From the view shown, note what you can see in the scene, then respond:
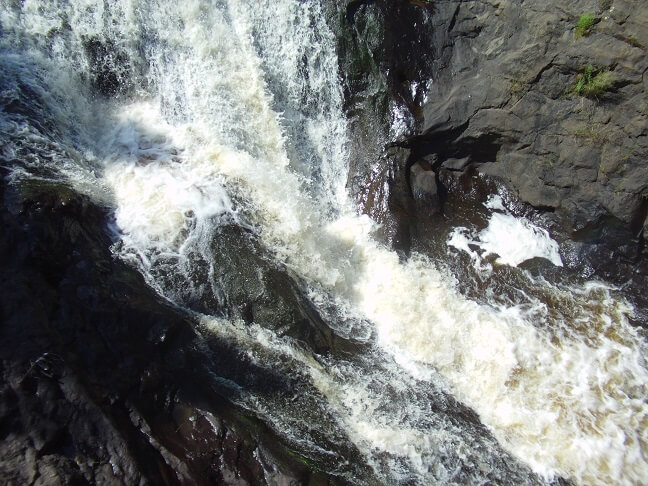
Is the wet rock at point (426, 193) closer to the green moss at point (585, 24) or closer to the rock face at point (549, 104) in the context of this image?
the rock face at point (549, 104)

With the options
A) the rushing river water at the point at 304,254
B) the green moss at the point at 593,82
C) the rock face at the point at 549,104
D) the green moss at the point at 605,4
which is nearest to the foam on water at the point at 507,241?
the rushing river water at the point at 304,254

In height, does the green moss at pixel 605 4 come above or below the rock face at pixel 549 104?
above

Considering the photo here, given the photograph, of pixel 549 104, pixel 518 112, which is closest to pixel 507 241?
pixel 518 112

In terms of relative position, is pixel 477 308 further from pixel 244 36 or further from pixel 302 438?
pixel 244 36

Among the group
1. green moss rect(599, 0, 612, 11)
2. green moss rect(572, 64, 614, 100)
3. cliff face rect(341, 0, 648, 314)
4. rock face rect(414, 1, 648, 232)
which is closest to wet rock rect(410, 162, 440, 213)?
cliff face rect(341, 0, 648, 314)

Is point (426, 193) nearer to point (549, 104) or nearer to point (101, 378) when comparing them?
point (549, 104)

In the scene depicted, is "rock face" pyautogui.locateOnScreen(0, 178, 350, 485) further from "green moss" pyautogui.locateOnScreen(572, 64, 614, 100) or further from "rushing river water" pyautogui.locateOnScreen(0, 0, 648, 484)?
"green moss" pyautogui.locateOnScreen(572, 64, 614, 100)

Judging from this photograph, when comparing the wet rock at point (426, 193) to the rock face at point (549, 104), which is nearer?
the rock face at point (549, 104)
